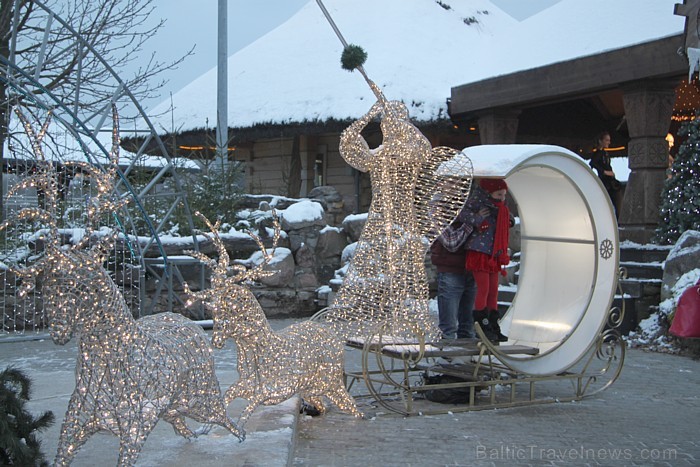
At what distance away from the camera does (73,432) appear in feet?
12.7

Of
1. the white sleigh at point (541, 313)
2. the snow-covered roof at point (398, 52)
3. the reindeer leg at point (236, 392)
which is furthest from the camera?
the snow-covered roof at point (398, 52)

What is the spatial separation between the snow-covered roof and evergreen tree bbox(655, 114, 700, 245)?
2.45m

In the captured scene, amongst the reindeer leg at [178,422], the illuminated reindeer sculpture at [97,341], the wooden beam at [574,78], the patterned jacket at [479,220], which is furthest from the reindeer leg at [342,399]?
the wooden beam at [574,78]

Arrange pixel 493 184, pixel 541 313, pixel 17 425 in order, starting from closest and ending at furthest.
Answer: pixel 17 425
pixel 493 184
pixel 541 313

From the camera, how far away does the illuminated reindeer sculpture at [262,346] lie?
16.4ft

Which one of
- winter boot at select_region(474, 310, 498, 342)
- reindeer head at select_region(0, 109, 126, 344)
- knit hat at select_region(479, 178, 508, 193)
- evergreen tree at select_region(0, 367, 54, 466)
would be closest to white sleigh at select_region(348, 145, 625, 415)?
winter boot at select_region(474, 310, 498, 342)

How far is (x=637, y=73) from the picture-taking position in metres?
11.9

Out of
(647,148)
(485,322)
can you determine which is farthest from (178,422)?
(647,148)

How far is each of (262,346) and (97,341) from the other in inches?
58.8

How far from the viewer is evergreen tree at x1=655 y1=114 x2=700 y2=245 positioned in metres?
11.2

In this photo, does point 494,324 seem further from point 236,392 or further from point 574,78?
point 574,78

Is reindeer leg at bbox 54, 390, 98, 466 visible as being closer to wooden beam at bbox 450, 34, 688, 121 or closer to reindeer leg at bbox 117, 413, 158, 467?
reindeer leg at bbox 117, 413, 158, 467

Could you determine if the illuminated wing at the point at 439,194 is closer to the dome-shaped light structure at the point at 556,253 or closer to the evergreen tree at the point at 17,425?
the dome-shaped light structure at the point at 556,253

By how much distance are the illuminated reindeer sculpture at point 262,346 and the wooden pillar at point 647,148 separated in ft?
26.4
